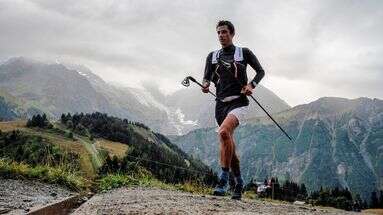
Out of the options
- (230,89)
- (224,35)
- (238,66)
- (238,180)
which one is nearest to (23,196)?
(238,180)

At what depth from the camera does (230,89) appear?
32.7ft

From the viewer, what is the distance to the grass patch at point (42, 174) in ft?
42.0

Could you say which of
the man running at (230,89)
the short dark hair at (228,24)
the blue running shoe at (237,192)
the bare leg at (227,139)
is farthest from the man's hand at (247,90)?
the blue running shoe at (237,192)

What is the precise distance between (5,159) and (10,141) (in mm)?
80497

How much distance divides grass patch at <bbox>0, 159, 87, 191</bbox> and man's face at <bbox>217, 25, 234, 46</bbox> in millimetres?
Answer: 5500

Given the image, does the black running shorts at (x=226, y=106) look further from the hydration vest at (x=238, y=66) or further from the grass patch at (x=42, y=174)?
the grass patch at (x=42, y=174)

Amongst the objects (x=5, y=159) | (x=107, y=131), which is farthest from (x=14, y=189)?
(x=107, y=131)

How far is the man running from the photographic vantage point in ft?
31.6

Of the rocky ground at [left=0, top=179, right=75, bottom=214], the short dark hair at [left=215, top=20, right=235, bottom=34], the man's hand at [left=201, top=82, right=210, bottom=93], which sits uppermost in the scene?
the short dark hair at [left=215, top=20, right=235, bottom=34]

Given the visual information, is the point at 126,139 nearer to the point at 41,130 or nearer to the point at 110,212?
the point at 41,130

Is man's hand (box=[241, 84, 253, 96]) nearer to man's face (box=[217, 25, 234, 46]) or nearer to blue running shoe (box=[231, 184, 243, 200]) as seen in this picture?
man's face (box=[217, 25, 234, 46])

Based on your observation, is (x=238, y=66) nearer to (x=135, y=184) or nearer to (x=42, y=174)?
(x=135, y=184)

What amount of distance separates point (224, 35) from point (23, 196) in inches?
179

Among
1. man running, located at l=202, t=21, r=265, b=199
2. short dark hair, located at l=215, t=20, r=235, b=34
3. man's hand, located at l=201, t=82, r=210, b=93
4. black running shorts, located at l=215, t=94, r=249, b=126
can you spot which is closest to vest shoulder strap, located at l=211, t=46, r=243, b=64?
man running, located at l=202, t=21, r=265, b=199
